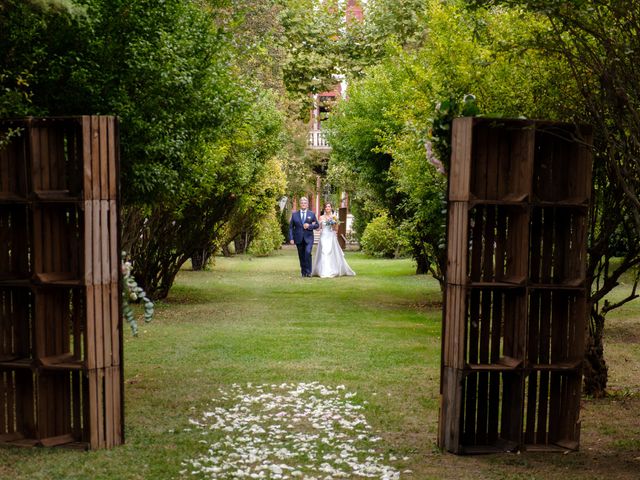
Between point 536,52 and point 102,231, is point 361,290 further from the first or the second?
point 102,231

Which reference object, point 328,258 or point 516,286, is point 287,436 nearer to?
point 516,286

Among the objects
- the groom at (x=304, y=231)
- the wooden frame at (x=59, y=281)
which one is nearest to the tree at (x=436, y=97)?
the groom at (x=304, y=231)

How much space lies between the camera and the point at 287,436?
732 cm

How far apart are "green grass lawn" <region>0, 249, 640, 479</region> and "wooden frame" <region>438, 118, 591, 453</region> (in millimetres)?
352

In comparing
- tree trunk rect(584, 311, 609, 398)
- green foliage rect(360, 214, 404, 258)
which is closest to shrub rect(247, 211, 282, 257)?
green foliage rect(360, 214, 404, 258)

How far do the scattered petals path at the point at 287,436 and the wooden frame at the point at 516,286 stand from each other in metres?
0.87

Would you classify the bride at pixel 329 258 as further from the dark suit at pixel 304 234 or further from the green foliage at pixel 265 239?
the green foliage at pixel 265 239

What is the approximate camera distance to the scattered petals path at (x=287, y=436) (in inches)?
249

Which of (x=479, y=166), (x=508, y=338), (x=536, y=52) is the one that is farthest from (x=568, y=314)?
(x=536, y=52)

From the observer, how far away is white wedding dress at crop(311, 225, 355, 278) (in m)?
25.6

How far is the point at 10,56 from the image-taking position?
786 cm

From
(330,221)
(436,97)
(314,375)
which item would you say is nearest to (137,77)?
(314,375)

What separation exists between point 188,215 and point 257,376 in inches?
362

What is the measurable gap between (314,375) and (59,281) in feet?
13.3
